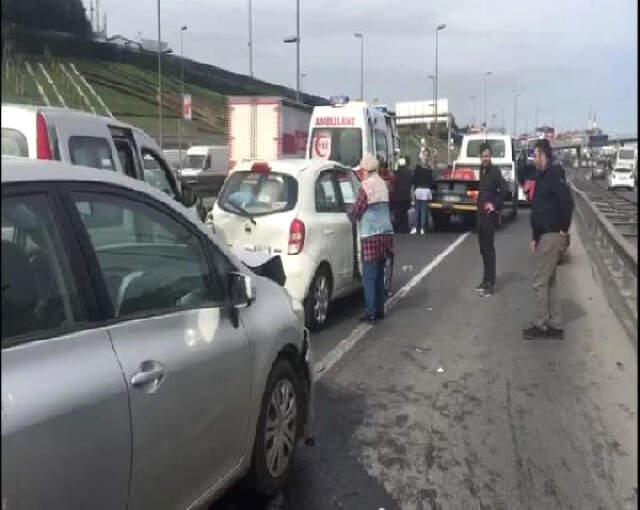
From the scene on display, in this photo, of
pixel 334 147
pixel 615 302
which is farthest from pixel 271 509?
pixel 334 147

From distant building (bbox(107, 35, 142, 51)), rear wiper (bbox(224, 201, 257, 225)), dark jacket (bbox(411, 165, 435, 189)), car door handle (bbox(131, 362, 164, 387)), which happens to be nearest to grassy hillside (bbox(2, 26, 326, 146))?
distant building (bbox(107, 35, 142, 51))

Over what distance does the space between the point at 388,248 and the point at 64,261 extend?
20.5ft

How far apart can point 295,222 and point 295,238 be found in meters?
0.16

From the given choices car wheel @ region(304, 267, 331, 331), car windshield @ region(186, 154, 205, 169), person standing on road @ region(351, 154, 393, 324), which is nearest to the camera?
car wheel @ region(304, 267, 331, 331)

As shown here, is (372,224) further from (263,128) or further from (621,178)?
(621,178)

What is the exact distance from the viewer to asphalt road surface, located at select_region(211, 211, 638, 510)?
4.46 m

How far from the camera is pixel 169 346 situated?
3262mm

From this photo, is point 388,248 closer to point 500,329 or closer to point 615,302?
point 500,329

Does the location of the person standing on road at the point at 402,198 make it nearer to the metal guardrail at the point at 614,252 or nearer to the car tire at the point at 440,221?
the car tire at the point at 440,221

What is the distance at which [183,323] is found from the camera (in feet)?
11.3

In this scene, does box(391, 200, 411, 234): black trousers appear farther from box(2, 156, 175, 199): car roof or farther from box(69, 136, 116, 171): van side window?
box(2, 156, 175, 199): car roof

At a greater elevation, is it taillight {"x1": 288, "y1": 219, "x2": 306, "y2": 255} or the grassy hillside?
the grassy hillside

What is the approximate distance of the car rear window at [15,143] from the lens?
7.08m

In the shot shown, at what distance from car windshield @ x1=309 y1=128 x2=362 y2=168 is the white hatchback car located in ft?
41.2
